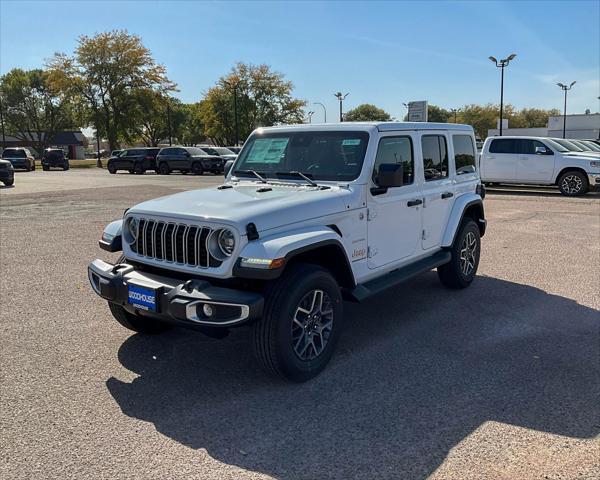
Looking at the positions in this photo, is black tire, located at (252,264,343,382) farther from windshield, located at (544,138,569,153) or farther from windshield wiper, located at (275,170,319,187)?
windshield, located at (544,138,569,153)

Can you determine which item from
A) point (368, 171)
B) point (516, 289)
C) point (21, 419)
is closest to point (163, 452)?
point (21, 419)

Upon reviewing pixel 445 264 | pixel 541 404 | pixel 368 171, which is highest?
pixel 368 171

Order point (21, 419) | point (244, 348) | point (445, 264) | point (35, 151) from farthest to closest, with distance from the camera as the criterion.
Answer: point (35, 151) < point (445, 264) < point (244, 348) < point (21, 419)

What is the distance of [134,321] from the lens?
187 inches

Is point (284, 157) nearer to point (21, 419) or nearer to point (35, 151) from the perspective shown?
point (21, 419)

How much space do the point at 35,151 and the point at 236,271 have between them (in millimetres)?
100865

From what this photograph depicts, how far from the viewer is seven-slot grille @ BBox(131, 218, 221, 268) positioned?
12.5ft

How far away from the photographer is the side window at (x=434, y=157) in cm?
568

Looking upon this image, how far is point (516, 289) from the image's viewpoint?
6551 millimetres

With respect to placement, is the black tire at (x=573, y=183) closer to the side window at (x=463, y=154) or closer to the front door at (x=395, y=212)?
the side window at (x=463, y=154)

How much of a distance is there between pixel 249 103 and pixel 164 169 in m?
32.6

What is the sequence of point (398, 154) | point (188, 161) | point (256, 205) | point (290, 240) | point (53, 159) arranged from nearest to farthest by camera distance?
point (290, 240) < point (256, 205) < point (398, 154) < point (188, 161) < point (53, 159)

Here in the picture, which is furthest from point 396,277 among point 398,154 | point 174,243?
point 174,243

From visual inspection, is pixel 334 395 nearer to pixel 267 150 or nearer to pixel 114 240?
pixel 114 240
